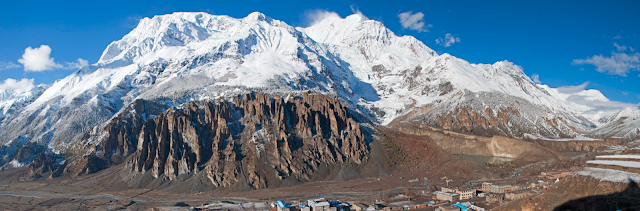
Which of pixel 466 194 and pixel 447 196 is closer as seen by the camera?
pixel 447 196

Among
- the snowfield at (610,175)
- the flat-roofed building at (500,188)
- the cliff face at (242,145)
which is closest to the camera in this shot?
the snowfield at (610,175)

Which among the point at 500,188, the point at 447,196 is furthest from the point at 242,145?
the point at 500,188

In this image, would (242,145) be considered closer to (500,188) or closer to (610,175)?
(500,188)

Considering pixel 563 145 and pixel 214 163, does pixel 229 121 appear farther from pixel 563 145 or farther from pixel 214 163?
pixel 563 145

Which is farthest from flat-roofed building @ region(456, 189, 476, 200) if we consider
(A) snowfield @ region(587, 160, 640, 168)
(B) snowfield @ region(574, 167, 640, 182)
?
(B) snowfield @ region(574, 167, 640, 182)

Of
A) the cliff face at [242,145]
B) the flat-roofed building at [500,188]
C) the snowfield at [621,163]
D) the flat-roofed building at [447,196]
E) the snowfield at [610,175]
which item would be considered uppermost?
the cliff face at [242,145]

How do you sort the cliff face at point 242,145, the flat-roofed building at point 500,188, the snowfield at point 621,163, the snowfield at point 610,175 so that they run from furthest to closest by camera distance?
the cliff face at point 242,145
the flat-roofed building at point 500,188
the snowfield at point 621,163
the snowfield at point 610,175

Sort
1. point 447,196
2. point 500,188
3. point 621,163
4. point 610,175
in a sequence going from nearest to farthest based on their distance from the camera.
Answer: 1. point 610,175
2. point 621,163
3. point 447,196
4. point 500,188

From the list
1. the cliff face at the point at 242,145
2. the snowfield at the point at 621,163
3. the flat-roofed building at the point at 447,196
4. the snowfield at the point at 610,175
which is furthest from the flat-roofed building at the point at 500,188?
the snowfield at the point at 610,175

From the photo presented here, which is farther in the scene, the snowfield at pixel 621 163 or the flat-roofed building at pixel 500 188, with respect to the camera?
the flat-roofed building at pixel 500 188

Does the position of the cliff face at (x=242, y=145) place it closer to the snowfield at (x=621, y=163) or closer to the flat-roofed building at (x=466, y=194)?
the flat-roofed building at (x=466, y=194)

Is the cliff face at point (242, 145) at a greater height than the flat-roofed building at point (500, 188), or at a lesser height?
greater
